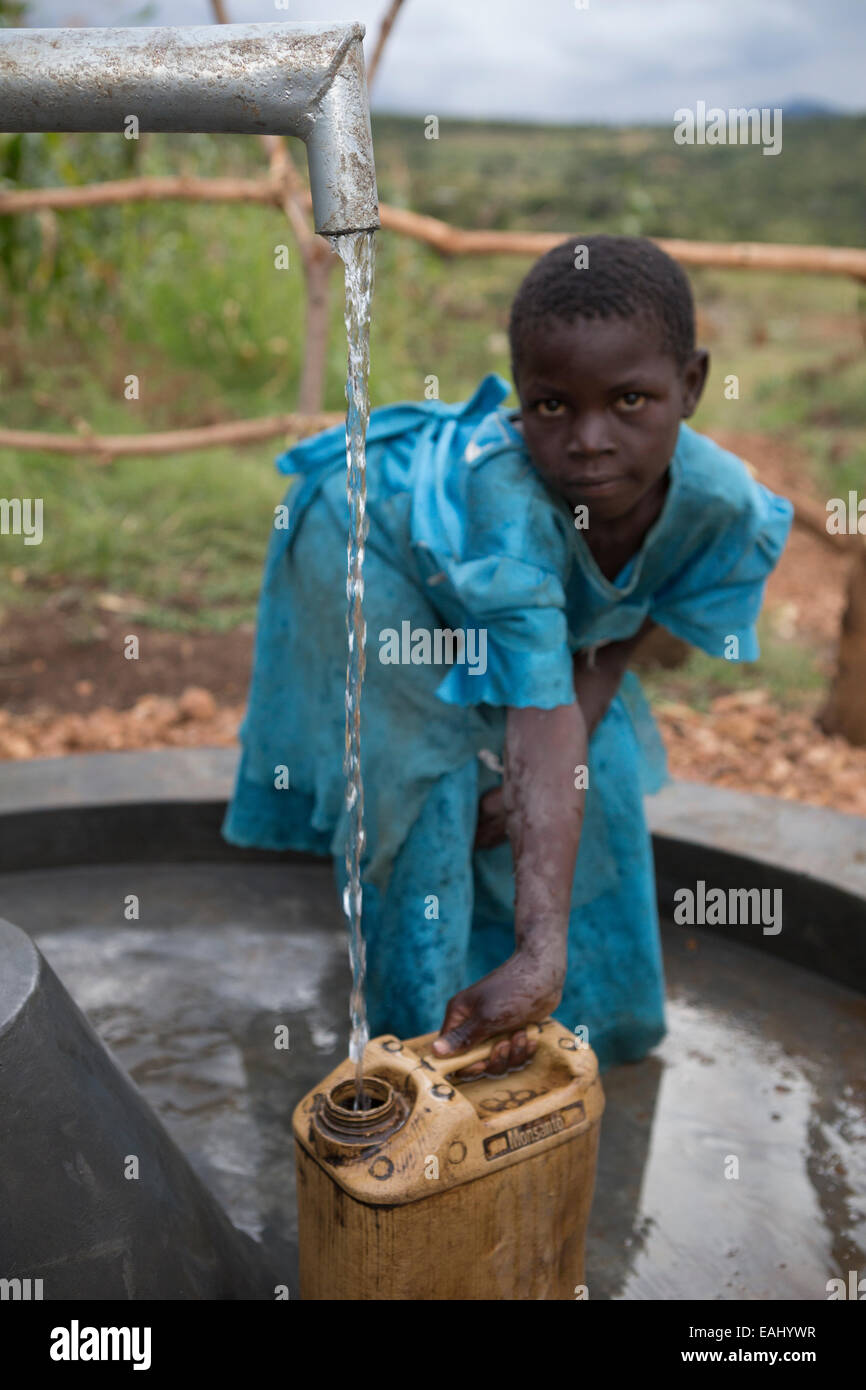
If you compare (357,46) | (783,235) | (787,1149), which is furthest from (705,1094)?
(783,235)

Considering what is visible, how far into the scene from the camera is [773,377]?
8.40m

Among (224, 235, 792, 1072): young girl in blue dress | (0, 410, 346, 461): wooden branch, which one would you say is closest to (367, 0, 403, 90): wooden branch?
(0, 410, 346, 461): wooden branch

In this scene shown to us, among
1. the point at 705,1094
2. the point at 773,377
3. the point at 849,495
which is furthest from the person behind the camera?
the point at 773,377

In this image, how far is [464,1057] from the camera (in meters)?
1.35

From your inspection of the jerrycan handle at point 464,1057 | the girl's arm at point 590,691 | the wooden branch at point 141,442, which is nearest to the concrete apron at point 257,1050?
the jerrycan handle at point 464,1057

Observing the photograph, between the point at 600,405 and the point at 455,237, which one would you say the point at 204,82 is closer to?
the point at 600,405

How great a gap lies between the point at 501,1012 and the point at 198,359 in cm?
541

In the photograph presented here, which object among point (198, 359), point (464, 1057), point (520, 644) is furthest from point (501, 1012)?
point (198, 359)

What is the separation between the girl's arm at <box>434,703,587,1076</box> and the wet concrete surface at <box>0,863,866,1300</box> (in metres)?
0.45

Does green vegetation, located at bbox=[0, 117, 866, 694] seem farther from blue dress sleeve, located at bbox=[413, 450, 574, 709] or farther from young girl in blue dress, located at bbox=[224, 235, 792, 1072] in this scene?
blue dress sleeve, located at bbox=[413, 450, 574, 709]

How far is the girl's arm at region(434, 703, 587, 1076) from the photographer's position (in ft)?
4.52

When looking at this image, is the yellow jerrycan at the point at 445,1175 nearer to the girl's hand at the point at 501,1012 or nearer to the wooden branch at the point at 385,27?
the girl's hand at the point at 501,1012
